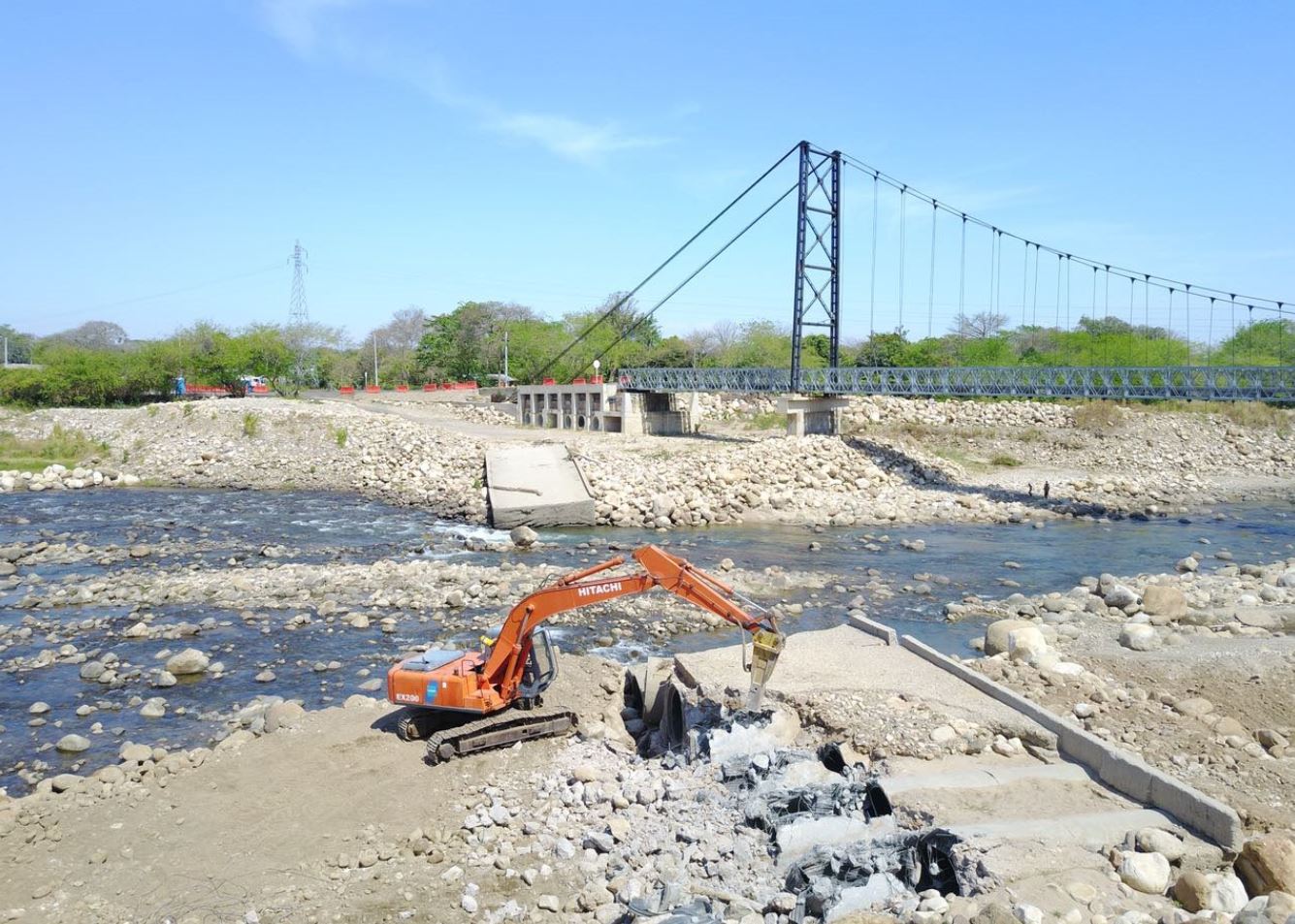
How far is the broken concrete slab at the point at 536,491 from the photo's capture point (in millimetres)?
25453

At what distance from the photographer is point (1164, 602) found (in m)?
15.5

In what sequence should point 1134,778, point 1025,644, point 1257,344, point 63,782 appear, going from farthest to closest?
1. point 1257,344
2. point 1025,644
3. point 63,782
4. point 1134,778

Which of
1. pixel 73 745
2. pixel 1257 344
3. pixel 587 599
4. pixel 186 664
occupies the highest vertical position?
pixel 1257 344

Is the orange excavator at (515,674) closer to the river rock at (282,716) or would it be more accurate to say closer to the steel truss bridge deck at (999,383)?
the river rock at (282,716)

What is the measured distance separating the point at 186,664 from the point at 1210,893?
39.5ft

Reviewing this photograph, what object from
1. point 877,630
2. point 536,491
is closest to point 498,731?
point 877,630

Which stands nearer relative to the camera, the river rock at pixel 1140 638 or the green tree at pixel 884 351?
the river rock at pixel 1140 638

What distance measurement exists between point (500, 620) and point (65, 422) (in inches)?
1318

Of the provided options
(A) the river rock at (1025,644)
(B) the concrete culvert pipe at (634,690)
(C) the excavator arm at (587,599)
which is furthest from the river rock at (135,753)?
(A) the river rock at (1025,644)

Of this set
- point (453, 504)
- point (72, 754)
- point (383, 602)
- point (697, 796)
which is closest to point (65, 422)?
point (453, 504)

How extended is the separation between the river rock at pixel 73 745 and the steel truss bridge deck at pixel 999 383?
28.1 meters

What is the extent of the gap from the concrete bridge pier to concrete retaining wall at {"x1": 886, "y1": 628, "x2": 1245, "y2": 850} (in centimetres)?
2586

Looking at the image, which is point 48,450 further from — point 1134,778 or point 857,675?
point 1134,778

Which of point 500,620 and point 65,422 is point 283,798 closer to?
point 500,620
